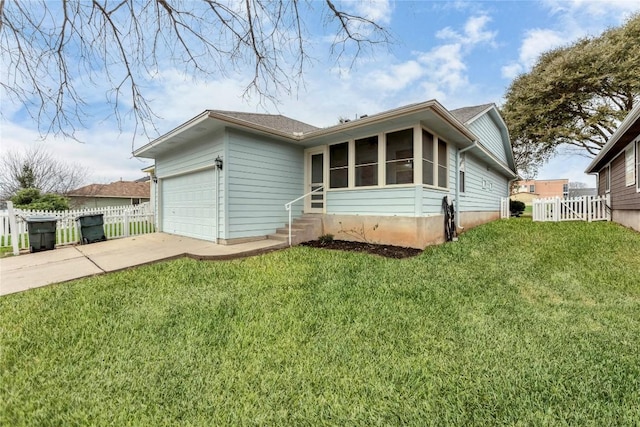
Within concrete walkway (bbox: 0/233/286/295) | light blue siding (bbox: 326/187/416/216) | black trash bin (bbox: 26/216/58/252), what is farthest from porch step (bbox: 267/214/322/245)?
black trash bin (bbox: 26/216/58/252)

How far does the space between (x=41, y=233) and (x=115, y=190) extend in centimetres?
2404

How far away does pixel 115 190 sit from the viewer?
27688 mm

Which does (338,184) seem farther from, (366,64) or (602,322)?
(602,322)

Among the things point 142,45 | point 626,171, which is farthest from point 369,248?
point 626,171

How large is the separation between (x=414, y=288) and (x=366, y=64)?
3.08 m

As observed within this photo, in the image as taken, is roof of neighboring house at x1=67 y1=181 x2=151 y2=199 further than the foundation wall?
Yes

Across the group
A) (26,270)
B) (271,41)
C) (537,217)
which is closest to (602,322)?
(271,41)

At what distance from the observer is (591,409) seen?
6.26ft

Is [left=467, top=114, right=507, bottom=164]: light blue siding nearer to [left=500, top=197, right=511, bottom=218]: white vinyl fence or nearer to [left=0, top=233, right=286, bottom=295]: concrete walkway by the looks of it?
[left=500, top=197, right=511, bottom=218]: white vinyl fence

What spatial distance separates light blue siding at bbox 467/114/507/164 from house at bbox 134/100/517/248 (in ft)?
6.16

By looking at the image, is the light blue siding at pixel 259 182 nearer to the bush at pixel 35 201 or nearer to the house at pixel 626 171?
the house at pixel 626 171

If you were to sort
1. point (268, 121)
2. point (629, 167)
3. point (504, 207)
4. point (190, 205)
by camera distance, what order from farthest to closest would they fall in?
point (504, 207), point (268, 121), point (629, 167), point (190, 205)

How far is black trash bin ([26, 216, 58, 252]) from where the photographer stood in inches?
286

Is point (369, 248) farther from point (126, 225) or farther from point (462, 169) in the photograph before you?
point (126, 225)
